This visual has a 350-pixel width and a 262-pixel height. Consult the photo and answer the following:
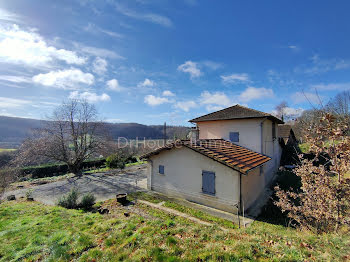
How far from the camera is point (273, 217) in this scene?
7531 millimetres

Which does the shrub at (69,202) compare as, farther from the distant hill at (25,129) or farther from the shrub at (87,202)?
the distant hill at (25,129)

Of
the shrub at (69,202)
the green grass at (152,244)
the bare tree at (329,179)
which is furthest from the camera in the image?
the shrub at (69,202)

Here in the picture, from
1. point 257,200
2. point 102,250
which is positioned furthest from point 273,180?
point 102,250

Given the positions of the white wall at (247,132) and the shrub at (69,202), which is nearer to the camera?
the shrub at (69,202)

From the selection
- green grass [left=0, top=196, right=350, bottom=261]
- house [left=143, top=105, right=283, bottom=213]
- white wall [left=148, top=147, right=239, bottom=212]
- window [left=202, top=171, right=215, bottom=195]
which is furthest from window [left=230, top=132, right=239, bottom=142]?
green grass [left=0, top=196, right=350, bottom=261]

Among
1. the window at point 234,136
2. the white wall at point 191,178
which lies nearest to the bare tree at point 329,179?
the white wall at point 191,178

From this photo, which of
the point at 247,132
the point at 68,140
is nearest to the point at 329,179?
the point at 247,132

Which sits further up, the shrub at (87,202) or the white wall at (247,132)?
the white wall at (247,132)

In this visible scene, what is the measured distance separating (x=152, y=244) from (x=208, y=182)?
5.32 meters

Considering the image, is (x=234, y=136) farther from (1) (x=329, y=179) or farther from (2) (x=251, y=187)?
(1) (x=329, y=179)

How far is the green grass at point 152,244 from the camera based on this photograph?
11.2ft

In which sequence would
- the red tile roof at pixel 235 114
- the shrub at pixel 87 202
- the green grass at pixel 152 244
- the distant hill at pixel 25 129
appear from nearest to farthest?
the green grass at pixel 152 244, the shrub at pixel 87 202, the red tile roof at pixel 235 114, the distant hill at pixel 25 129

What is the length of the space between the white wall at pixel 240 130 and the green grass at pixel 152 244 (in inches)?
294

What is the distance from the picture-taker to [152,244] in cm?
409
